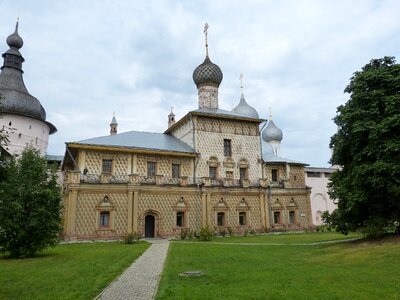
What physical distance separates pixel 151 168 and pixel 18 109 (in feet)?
51.6

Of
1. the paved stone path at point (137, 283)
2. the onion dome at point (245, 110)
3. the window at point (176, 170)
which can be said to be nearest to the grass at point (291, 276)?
the paved stone path at point (137, 283)

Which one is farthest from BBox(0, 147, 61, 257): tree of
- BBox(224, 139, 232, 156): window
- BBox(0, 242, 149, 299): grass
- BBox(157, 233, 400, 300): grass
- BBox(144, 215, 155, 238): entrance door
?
BBox(224, 139, 232, 156): window

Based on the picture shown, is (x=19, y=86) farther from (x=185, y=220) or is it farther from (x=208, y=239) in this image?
(x=208, y=239)

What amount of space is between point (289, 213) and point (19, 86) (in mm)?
29949

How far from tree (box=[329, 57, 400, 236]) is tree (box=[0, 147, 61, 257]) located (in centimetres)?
1379

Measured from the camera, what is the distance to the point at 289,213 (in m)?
34.8

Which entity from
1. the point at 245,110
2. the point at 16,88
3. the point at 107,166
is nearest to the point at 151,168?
the point at 107,166

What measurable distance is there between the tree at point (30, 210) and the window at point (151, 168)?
1239 cm

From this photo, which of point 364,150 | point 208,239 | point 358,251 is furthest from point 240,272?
point 208,239

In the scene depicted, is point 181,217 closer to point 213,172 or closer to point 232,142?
point 213,172

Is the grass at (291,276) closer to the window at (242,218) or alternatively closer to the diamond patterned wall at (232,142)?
the window at (242,218)

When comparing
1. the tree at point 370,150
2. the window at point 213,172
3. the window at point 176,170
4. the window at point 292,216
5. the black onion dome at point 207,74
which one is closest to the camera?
the tree at point 370,150

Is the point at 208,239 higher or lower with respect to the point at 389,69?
lower

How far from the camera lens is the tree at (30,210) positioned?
1602cm
